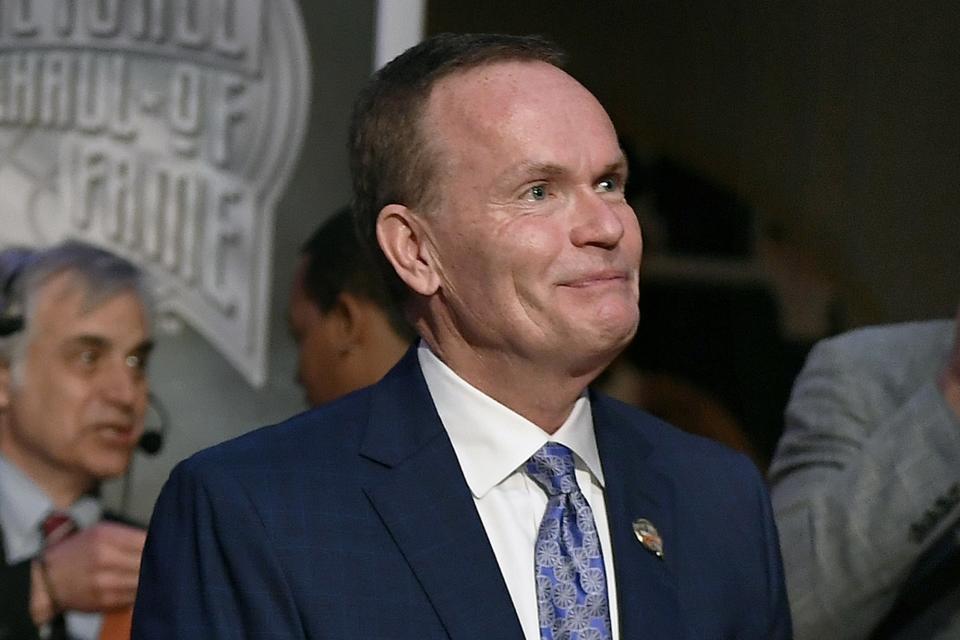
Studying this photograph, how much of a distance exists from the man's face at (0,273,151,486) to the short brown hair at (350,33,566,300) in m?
0.88

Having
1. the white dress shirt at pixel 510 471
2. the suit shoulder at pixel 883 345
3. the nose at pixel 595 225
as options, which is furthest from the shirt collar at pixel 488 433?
the suit shoulder at pixel 883 345

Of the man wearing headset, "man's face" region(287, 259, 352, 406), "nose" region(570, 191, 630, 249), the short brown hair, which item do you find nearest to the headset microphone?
the man wearing headset

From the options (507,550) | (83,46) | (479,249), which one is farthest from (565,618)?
(83,46)

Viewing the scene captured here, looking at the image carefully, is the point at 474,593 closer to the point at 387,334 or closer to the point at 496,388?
the point at 496,388

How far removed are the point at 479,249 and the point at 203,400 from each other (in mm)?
1206

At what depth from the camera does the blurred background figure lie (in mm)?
2818

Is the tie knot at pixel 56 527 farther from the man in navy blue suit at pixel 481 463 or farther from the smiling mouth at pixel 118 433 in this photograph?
the man in navy blue suit at pixel 481 463

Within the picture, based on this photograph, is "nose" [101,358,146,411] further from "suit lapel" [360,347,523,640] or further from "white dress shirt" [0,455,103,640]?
"suit lapel" [360,347,523,640]

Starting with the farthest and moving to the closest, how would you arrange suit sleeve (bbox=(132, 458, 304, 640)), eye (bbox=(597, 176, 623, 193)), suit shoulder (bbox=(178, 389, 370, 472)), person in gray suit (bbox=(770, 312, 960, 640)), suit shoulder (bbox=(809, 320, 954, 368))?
1. suit shoulder (bbox=(809, 320, 954, 368))
2. person in gray suit (bbox=(770, 312, 960, 640))
3. eye (bbox=(597, 176, 623, 193))
4. suit shoulder (bbox=(178, 389, 370, 472))
5. suit sleeve (bbox=(132, 458, 304, 640))

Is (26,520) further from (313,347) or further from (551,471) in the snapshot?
(551,471)

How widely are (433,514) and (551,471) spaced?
6.5 inches

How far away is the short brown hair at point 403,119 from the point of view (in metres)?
1.88

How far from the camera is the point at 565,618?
1675 millimetres

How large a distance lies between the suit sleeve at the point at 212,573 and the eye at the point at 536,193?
1.57 ft
